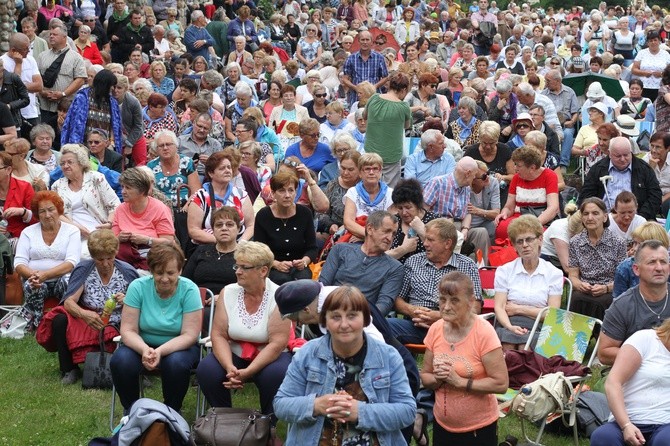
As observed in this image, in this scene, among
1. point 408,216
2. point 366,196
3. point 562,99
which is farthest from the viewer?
point 562,99

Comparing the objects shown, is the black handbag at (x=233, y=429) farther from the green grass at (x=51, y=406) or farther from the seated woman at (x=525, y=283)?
the seated woman at (x=525, y=283)

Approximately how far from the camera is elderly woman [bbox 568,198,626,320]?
347 inches

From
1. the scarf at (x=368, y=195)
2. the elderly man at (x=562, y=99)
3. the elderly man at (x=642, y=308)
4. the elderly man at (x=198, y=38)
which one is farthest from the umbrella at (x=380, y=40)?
the elderly man at (x=642, y=308)

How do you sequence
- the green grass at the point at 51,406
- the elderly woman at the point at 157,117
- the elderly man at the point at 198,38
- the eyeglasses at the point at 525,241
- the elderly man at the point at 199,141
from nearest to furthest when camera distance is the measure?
the green grass at the point at 51,406
the eyeglasses at the point at 525,241
the elderly man at the point at 199,141
the elderly woman at the point at 157,117
the elderly man at the point at 198,38

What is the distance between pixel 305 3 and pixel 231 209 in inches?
765

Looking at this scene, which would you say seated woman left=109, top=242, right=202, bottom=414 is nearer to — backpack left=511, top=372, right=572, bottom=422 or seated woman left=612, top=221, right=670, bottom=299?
backpack left=511, top=372, right=572, bottom=422

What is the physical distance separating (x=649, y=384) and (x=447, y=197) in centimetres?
440

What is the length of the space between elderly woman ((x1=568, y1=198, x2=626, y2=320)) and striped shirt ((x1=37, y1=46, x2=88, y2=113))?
7.04m

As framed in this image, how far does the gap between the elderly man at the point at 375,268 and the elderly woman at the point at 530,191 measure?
9.25ft

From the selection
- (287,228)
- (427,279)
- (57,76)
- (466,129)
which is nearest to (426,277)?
(427,279)

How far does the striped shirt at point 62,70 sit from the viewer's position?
1348cm

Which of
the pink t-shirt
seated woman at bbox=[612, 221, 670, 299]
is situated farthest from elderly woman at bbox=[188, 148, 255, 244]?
seated woman at bbox=[612, 221, 670, 299]

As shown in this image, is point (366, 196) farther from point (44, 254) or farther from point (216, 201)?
point (44, 254)

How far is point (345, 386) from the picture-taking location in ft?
17.6
